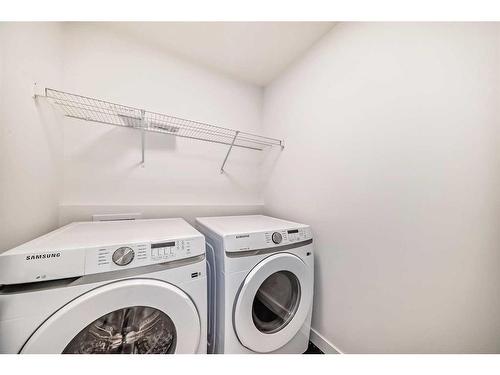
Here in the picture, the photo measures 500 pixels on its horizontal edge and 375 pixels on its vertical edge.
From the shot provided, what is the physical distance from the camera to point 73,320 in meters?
0.56

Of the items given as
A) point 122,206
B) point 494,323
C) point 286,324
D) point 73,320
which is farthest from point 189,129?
point 494,323

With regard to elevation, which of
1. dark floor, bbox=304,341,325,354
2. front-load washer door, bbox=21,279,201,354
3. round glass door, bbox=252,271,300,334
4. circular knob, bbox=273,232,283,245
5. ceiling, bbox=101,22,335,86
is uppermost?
ceiling, bbox=101,22,335,86

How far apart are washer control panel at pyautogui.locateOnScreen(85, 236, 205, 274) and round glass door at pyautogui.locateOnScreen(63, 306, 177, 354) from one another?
0.18 metres

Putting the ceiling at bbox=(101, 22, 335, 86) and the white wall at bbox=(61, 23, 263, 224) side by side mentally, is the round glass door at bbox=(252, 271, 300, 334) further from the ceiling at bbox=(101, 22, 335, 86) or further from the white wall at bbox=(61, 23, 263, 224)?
the ceiling at bbox=(101, 22, 335, 86)

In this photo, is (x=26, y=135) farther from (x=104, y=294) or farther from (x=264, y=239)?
(x=264, y=239)

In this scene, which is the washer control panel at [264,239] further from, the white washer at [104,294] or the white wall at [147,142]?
the white wall at [147,142]

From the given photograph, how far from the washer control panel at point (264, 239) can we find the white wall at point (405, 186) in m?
0.23

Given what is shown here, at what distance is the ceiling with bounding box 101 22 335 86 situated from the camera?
1.19 meters

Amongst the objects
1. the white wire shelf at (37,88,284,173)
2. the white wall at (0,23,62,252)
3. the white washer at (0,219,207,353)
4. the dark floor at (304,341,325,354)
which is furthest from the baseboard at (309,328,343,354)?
the white wall at (0,23,62,252)

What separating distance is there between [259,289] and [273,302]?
19 centimetres

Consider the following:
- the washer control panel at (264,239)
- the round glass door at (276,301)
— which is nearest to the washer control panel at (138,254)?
the washer control panel at (264,239)

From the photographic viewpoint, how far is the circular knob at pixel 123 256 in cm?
64

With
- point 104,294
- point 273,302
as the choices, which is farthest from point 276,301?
point 104,294
